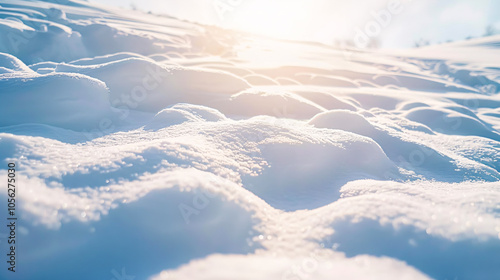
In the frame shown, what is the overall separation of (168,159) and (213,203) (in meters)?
0.33

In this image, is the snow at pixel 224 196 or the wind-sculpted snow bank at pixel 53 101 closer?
the snow at pixel 224 196

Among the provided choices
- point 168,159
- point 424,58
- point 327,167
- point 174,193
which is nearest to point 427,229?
point 327,167

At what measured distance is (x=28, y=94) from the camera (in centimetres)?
181

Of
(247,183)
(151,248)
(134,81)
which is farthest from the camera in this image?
(134,81)

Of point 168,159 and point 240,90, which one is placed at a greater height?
point 240,90

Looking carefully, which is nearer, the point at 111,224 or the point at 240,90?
the point at 111,224

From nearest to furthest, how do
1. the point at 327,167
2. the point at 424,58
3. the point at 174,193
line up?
the point at 174,193
the point at 327,167
the point at 424,58

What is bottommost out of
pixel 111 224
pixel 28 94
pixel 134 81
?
pixel 111 224

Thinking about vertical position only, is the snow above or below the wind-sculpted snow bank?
below

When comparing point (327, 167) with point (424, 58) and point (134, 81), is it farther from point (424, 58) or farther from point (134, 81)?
point (424, 58)

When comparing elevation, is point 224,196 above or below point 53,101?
below

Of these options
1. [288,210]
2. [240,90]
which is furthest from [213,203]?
[240,90]

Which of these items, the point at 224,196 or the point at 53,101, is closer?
the point at 224,196

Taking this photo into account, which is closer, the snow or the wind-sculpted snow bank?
the snow
